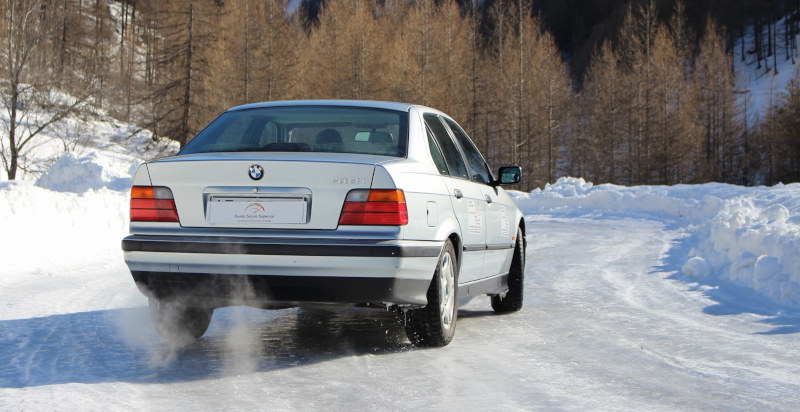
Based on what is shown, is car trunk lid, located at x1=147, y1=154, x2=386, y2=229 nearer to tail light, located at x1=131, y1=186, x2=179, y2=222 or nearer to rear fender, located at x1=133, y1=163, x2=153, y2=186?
tail light, located at x1=131, y1=186, x2=179, y2=222

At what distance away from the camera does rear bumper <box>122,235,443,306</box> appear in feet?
14.0

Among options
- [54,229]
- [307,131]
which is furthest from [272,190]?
[54,229]

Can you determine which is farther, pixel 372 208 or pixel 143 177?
pixel 143 177

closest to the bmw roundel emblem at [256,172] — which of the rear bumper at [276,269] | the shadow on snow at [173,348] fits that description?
the rear bumper at [276,269]

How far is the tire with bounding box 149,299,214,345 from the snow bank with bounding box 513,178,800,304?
4.91 metres

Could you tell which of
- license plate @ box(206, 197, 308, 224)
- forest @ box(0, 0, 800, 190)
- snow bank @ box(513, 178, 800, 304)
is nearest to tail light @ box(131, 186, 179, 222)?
license plate @ box(206, 197, 308, 224)

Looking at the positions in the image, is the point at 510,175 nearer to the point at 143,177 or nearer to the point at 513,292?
the point at 513,292

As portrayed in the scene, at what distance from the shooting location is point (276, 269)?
4.30 metres

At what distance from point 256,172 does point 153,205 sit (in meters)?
0.66

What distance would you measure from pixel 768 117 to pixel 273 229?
61.4m

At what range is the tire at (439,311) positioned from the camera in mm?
4848

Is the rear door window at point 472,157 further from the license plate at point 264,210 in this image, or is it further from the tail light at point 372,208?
the license plate at point 264,210

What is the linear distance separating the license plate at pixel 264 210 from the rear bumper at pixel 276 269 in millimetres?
108

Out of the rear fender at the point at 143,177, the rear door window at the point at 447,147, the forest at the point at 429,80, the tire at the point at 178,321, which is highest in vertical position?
the forest at the point at 429,80
